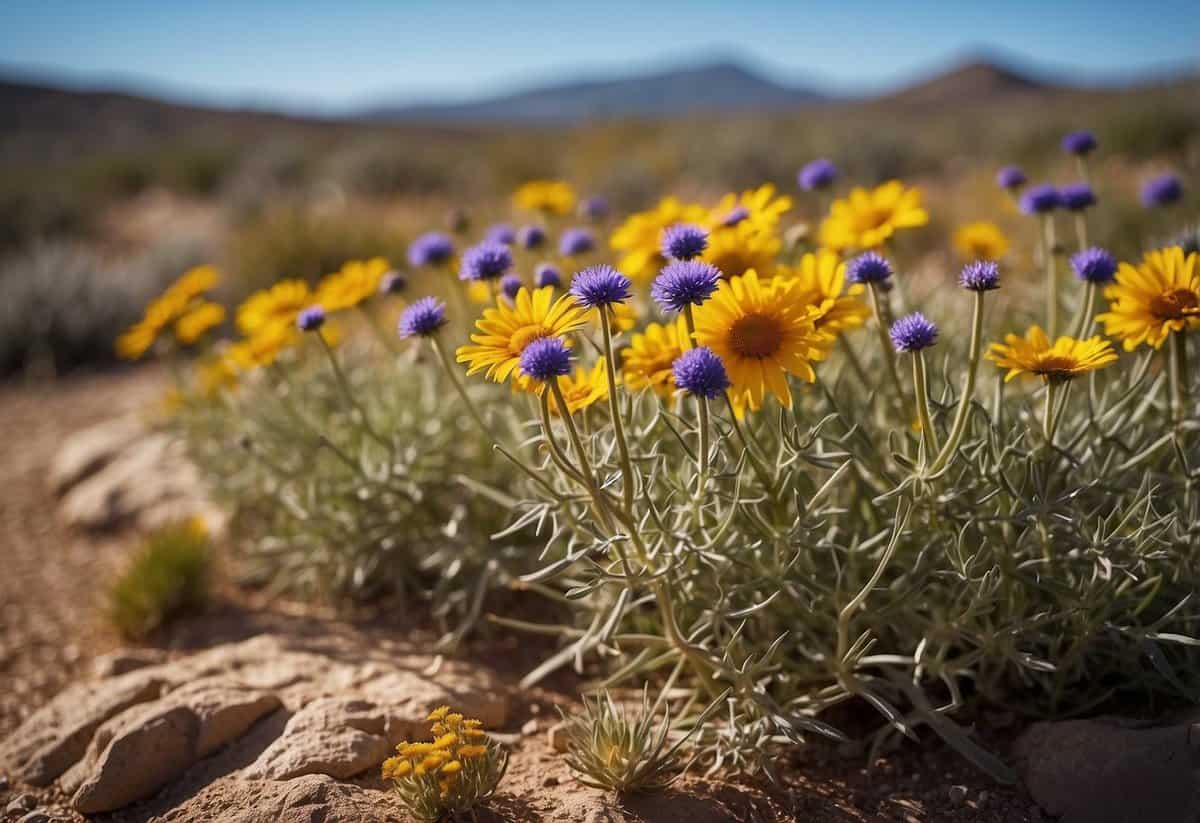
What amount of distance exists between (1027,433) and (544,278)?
1.48 metres

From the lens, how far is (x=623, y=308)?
280cm

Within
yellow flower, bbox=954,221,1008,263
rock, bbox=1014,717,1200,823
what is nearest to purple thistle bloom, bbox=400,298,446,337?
rock, bbox=1014,717,1200,823

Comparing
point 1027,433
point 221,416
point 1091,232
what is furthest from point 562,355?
point 1091,232

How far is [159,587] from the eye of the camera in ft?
12.2

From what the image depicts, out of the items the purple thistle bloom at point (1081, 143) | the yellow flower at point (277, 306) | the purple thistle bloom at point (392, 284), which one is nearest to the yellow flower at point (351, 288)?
the purple thistle bloom at point (392, 284)

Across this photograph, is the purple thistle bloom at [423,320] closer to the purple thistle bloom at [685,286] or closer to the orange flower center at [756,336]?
the purple thistle bloom at [685,286]

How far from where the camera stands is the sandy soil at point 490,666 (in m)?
2.29

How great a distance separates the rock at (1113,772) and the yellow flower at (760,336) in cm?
124

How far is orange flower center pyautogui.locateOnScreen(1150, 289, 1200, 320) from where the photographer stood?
88.6 inches

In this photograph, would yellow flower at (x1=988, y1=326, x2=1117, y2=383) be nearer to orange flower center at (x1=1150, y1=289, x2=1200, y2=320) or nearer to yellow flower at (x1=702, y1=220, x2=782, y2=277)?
orange flower center at (x1=1150, y1=289, x2=1200, y2=320)

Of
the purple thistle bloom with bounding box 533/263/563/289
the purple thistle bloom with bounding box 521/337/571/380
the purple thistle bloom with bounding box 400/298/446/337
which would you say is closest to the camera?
the purple thistle bloom with bounding box 521/337/571/380

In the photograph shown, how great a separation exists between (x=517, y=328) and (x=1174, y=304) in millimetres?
1666

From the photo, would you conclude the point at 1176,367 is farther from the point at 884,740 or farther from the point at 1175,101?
the point at 1175,101

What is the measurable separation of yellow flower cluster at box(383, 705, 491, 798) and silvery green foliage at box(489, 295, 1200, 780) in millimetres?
434
